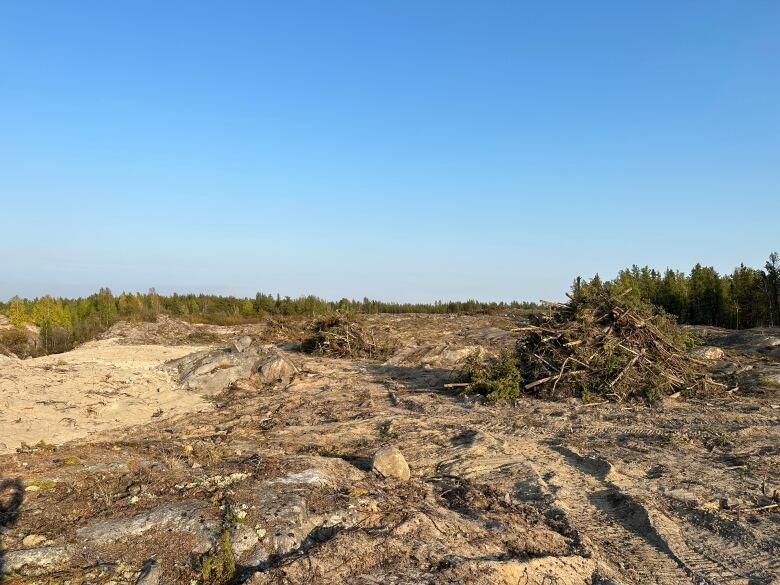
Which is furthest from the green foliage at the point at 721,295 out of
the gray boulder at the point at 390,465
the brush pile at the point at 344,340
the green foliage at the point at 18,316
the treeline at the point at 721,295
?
the green foliage at the point at 18,316

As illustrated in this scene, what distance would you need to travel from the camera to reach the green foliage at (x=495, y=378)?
356 inches

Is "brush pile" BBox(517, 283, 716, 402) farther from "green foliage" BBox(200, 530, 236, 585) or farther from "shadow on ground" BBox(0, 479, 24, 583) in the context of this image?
"shadow on ground" BBox(0, 479, 24, 583)

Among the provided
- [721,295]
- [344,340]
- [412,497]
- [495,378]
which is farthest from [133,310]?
[721,295]

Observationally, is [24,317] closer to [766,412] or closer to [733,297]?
[766,412]

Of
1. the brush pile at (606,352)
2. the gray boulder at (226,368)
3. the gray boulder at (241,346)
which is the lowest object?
the gray boulder at (226,368)

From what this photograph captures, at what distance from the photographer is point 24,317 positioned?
20672 mm

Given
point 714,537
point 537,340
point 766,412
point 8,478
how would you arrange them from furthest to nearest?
point 537,340, point 766,412, point 8,478, point 714,537

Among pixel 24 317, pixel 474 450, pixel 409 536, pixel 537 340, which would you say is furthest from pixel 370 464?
pixel 24 317

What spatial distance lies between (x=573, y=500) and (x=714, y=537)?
1.09 metres

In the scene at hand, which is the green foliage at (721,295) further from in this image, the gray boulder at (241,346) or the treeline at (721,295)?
the gray boulder at (241,346)

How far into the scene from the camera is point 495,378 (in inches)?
373

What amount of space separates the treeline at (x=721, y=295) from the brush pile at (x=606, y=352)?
43.3 ft

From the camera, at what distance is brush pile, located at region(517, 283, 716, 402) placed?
29.0 ft

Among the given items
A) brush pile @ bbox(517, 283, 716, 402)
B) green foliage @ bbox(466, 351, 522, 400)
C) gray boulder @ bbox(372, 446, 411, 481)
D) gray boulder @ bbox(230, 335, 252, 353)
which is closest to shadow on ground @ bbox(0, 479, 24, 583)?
gray boulder @ bbox(372, 446, 411, 481)
